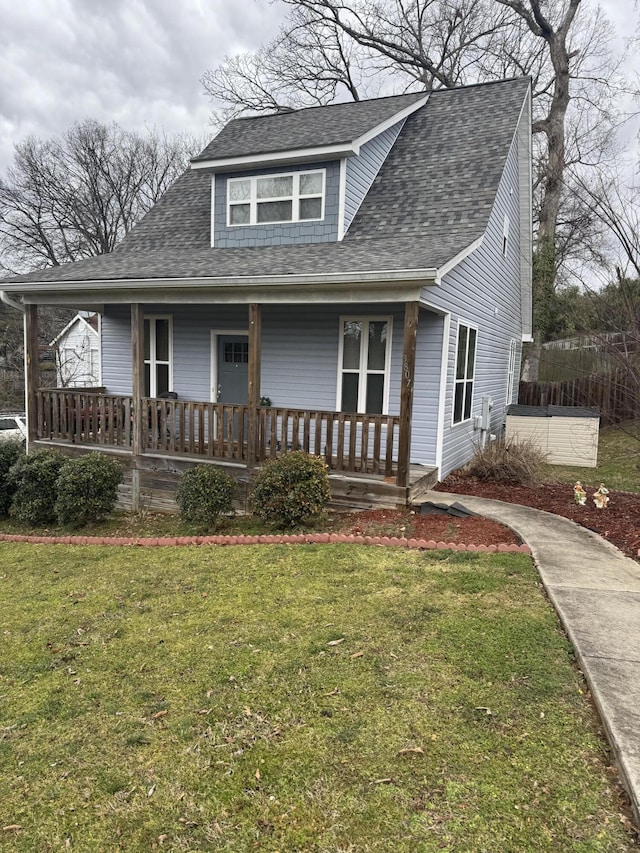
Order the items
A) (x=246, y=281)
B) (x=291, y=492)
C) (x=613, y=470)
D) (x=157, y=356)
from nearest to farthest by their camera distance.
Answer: (x=291, y=492) → (x=246, y=281) → (x=157, y=356) → (x=613, y=470)

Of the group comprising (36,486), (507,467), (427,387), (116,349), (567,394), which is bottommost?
(36,486)

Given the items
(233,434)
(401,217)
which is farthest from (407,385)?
(401,217)

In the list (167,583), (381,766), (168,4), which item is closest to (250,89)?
(168,4)

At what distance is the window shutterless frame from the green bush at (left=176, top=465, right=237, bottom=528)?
407cm

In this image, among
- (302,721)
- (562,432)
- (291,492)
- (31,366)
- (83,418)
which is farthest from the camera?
(562,432)

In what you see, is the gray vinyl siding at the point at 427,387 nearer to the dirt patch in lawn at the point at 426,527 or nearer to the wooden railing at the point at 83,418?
the dirt patch in lawn at the point at 426,527

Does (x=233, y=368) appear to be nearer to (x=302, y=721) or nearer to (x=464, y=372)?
(x=464, y=372)

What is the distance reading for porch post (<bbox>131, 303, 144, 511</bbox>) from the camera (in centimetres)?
852

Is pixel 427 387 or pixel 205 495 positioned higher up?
pixel 427 387

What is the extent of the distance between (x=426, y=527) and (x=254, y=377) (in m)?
3.14

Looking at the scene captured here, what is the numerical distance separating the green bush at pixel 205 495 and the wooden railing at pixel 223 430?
86cm

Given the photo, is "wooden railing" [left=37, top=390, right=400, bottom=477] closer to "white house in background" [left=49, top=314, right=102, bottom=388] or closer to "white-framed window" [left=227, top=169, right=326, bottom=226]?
"white-framed window" [left=227, top=169, right=326, bottom=226]

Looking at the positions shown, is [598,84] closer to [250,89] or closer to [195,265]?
[250,89]

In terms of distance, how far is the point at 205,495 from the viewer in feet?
23.6
